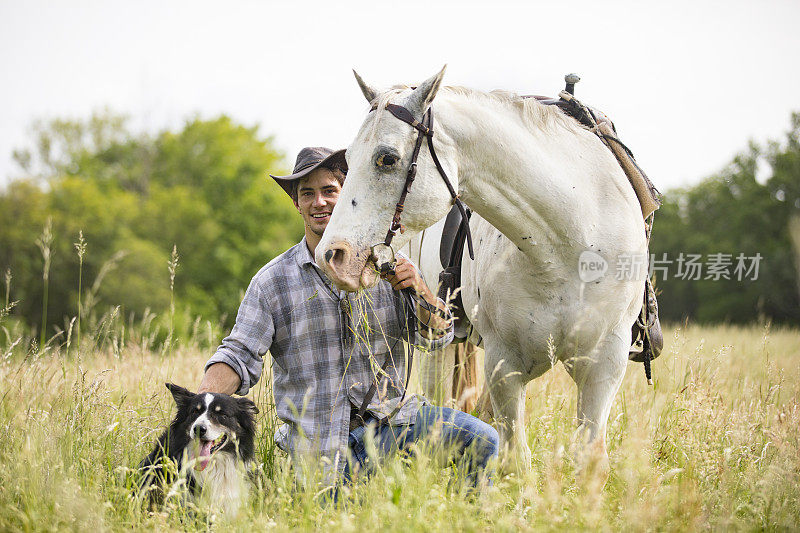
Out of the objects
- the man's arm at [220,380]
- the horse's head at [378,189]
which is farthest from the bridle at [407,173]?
the man's arm at [220,380]

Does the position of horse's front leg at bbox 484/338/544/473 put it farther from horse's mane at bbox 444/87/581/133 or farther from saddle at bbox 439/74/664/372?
horse's mane at bbox 444/87/581/133

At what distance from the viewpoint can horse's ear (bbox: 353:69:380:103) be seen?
2.84m

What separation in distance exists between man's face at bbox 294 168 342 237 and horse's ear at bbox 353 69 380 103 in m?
0.69

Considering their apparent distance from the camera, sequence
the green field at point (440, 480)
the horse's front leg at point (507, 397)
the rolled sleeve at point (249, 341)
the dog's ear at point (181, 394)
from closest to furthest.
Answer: the green field at point (440, 480)
the dog's ear at point (181, 394)
the rolled sleeve at point (249, 341)
the horse's front leg at point (507, 397)

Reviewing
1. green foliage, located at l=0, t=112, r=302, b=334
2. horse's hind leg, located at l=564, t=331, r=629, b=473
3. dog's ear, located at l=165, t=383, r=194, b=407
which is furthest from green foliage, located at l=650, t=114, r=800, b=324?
dog's ear, located at l=165, t=383, r=194, b=407

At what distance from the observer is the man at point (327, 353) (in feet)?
10.3

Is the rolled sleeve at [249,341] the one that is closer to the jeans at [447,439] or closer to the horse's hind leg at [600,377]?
the jeans at [447,439]

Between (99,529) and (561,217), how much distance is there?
2354mm

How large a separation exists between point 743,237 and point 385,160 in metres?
40.4

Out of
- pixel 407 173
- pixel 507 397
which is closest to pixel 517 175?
pixel 407 173

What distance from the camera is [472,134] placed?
283 cm

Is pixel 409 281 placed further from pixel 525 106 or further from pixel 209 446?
pixel 209 446

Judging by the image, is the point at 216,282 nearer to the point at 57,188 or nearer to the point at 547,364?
the point at 57,188

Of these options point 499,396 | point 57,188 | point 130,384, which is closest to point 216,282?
point 57,188
